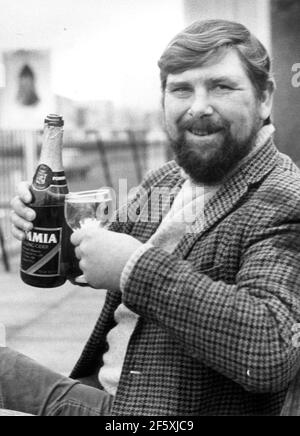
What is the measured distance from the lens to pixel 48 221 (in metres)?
0.90

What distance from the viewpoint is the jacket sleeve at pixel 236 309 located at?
27.0 inches

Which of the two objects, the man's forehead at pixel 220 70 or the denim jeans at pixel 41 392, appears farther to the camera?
the denim jeans at pixel 41 392

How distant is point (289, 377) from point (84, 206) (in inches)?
12.9

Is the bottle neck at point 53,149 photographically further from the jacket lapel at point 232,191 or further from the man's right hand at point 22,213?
the jacket lapel at point 232,191

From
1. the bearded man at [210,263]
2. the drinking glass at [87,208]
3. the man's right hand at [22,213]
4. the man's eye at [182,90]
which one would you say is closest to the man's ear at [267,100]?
the bearded man at [210,263]

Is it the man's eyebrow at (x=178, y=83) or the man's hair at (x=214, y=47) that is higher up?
the man's hair at (x=214, y=47)

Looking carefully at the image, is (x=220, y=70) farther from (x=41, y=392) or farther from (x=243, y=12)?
(x=41, y=392)

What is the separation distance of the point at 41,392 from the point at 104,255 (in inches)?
12.8

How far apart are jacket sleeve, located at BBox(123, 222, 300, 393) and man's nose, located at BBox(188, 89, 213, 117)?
17 centimetres

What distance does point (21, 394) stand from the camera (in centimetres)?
95

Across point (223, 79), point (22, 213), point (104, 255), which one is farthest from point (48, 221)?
point (223, 79)

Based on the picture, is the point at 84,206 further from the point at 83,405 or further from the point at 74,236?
the point at 83,405

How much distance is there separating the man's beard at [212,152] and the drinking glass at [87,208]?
113 mm

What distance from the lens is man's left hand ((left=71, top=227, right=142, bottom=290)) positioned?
73cm
